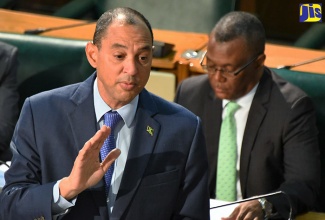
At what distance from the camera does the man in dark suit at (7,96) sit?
3.36m

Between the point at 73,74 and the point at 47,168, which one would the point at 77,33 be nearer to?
the point at 73,74

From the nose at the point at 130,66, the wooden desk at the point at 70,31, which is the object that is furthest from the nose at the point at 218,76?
the nose at the point at 130,66

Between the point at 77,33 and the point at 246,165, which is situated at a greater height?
the point at 77,33

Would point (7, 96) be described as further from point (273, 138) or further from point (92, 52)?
point (92, 52)

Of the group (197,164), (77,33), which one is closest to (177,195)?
(197,164)

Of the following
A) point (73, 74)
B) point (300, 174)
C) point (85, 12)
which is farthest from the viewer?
point (85, 12)

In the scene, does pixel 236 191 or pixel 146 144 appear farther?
pixel 236 191

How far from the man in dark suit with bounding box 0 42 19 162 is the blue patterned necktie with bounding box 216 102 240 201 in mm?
881

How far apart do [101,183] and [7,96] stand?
1.53 metres

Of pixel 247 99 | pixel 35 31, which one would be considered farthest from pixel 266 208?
pixel 35 31

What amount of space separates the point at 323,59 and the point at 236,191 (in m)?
0.95

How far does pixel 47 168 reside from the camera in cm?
202

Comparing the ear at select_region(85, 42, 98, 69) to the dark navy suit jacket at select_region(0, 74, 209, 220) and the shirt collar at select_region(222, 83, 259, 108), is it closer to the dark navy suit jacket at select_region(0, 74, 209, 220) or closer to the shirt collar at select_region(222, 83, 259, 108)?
the dark navy suit jacket at select_region(0, 74, 209, 220)

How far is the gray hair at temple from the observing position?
299 centimetres
